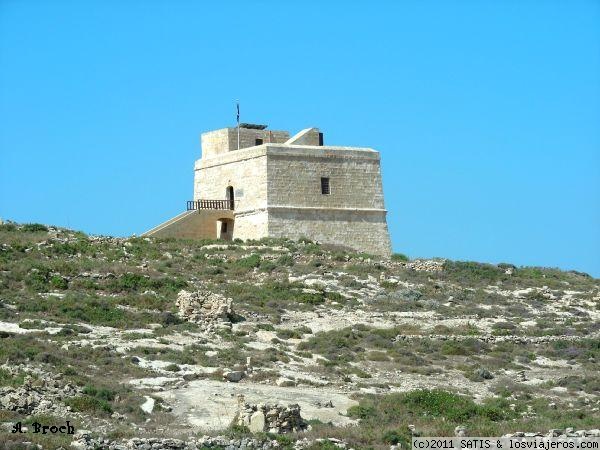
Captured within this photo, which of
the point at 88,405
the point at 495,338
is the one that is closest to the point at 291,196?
the point at 495,338

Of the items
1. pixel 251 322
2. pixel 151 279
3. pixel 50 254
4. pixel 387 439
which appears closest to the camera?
pixel 387 439

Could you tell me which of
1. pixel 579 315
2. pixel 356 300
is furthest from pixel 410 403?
pixel 579 315

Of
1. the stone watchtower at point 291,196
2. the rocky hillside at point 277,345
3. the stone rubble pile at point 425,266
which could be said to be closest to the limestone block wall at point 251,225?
the stone watchtower at point 291,196

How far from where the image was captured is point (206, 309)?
113 ft

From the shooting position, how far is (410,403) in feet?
87.4

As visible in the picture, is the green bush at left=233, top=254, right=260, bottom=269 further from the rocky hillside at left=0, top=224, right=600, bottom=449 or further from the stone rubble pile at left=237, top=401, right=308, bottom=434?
the stone rubble pile at left=237, top=401, right=308, bottom=434

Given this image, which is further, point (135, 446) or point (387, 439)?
point (387, 439)

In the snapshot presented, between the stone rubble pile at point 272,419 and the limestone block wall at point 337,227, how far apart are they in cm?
2262

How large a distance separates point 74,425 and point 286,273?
1837 cm

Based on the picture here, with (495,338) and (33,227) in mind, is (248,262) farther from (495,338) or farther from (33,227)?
(495,338)

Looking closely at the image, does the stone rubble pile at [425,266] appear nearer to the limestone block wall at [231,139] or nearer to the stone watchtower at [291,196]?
the stone watchtower at [291,196]

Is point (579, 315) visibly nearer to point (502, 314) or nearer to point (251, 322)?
point (502, 314)

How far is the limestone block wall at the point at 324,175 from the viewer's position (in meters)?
46.9

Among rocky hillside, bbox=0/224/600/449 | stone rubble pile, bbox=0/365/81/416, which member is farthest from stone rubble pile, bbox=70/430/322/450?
stone rubble pile, bbox=0/365/81/416
